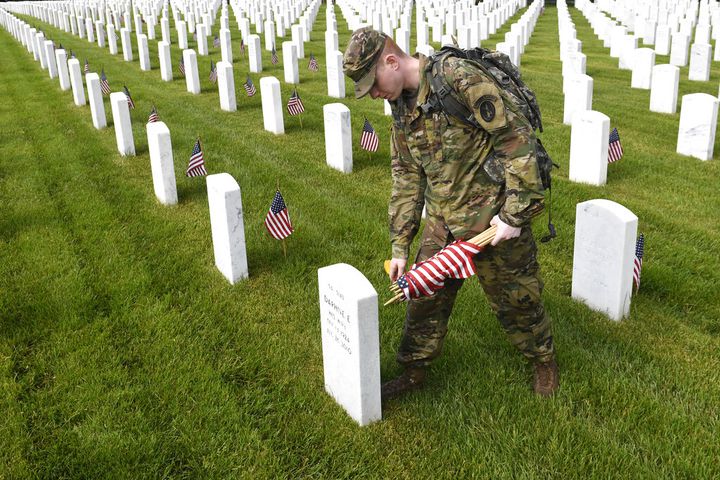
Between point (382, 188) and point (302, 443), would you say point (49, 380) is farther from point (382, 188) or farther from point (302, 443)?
point (382, 188)

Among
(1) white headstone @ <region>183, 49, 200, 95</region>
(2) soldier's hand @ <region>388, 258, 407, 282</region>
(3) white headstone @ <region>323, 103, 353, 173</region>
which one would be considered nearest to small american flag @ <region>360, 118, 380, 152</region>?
(3) white headstone @ <region>323, 103, 353, 173</region>

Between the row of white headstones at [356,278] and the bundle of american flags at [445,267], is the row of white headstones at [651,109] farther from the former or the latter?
the bundle of american flags at [445,267]

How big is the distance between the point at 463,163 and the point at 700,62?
1301 centimetres

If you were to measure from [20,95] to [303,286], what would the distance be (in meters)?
10.9

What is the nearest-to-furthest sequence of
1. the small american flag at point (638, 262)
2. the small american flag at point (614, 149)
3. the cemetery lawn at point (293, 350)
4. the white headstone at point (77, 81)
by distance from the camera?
the cemetery lawn at point (293, 350)
the small american flag at point (638, 262)
the small american flag at point (614, 149)
the white headstone at point (77, 81)

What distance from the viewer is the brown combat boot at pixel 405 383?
3.67 meters

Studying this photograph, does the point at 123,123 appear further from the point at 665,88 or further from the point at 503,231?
the point at 665,88

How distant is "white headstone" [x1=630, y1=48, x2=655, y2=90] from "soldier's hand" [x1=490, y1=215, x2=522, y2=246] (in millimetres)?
11694

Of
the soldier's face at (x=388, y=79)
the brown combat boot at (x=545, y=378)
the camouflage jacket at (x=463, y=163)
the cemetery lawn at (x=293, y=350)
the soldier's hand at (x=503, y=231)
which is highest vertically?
the soldier's face at (x=388, y=79)

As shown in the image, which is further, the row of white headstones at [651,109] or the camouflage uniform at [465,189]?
the row of white headstones at [651,109]

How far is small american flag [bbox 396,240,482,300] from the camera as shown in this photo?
312 centimetres

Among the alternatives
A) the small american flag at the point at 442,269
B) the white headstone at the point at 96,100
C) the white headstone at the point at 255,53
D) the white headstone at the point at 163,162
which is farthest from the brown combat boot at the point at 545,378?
the white headstone at the point at 255,53

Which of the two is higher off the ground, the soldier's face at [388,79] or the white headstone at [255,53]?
the soldier's face at [388,79]

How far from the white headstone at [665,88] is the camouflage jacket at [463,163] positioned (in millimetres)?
8699
